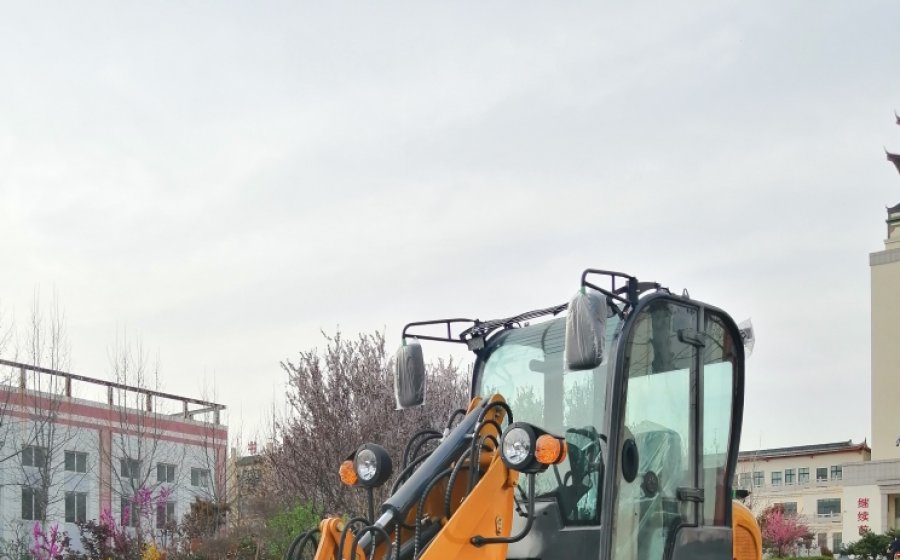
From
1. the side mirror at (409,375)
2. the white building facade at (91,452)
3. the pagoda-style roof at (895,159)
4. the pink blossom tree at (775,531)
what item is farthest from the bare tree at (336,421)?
the pagoda-style roof at (895,159)

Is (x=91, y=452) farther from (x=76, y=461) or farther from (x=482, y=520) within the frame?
(x=482, y=520)

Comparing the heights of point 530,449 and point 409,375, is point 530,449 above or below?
below

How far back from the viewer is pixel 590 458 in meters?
6.21

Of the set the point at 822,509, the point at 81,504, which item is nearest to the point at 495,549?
the point at 81,504

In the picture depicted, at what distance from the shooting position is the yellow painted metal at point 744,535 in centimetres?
707

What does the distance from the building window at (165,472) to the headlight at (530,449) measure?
A: 3687 cm

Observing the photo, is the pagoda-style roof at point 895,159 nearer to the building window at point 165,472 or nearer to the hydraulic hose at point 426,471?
the building window at point 165,472

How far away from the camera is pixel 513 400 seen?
23.0ft

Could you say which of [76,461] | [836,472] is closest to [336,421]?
[76,461]

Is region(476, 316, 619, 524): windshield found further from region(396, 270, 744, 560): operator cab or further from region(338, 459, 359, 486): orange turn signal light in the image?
region(338, 459, 359, 486): orange turn signal light

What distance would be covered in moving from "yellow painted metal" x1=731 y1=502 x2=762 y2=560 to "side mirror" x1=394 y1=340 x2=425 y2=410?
2.08 metres

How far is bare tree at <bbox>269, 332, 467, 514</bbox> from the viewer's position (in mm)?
17109

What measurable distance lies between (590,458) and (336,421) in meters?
11.8

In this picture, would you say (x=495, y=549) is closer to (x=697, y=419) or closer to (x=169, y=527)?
(x=697, y=419)
